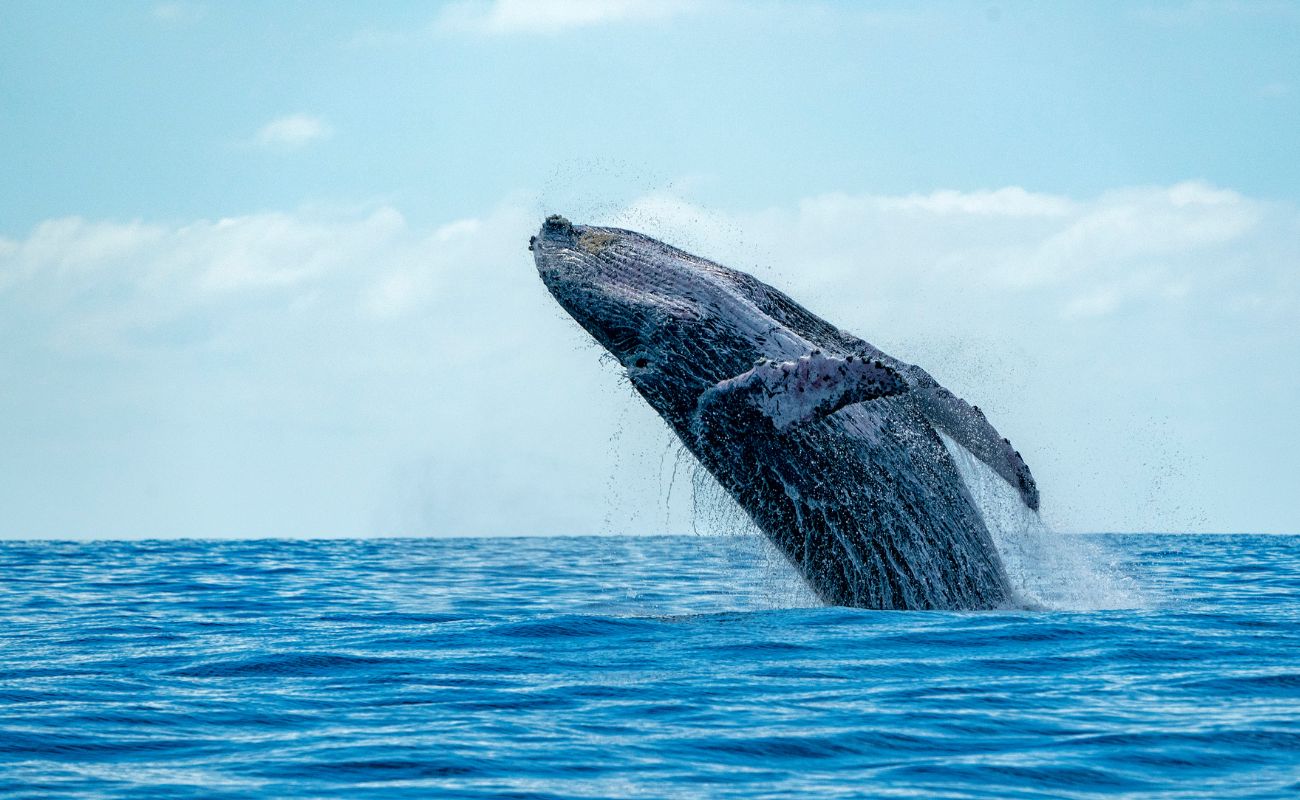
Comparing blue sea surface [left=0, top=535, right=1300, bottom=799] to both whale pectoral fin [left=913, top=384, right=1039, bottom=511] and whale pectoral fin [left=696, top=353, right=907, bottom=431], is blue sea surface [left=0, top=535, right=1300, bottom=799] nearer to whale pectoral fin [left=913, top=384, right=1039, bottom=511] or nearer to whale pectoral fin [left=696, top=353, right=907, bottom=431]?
whale pectoral fin [left=913, top=384, right=1039, bottom=511]

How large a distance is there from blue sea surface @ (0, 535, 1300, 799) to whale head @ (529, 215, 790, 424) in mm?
1988

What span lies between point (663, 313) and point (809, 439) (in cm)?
163

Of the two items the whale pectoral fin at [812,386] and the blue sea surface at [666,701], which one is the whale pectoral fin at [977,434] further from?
the whale pectoral fin at [812,386]

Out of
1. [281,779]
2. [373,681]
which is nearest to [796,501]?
[373,681]

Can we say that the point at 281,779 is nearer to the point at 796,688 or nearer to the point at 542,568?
the point at 796,688

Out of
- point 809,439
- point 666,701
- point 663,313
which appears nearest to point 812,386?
point 809,439

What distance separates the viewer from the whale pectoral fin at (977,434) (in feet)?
38.8

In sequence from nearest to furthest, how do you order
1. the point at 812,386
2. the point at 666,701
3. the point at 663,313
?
the point at 666,701 < the point at 812,386 < the point at 663,313

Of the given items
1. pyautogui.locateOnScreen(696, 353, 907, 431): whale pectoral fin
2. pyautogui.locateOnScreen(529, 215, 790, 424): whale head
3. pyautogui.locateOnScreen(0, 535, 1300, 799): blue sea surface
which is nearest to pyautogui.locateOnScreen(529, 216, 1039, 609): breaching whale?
pyautogui.locateOnScreen(529, 215, 790, 424): whale head

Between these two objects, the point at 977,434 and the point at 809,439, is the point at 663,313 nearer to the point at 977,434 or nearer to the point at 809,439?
the point at 809,439

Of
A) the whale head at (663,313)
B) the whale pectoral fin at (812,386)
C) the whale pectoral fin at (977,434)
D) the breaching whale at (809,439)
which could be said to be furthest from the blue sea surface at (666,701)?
the whale head at (663,313)

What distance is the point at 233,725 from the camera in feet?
26.7

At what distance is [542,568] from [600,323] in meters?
15.1

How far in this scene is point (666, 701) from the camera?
27.6ft
